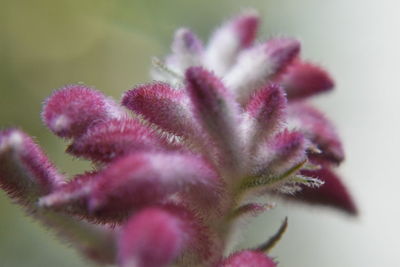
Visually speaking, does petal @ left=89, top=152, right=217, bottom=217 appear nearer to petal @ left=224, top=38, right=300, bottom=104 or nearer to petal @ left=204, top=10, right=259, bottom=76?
petal @ left=224, top=38, right=300, bottom=104

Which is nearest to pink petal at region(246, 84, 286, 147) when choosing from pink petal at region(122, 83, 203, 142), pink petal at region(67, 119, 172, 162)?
pink petal at region(122, 83, 203, 142)

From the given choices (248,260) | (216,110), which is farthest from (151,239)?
(216,110)

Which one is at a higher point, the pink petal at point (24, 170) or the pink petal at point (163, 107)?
the pink petal at point (163, 107)

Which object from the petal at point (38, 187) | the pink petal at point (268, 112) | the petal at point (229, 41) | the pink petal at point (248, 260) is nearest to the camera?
the pink petal at point (248, 260)

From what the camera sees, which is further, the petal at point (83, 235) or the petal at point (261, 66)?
the petal at point (261, 66)

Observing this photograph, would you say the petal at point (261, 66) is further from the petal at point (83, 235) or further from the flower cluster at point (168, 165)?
the petal at point (83, 235)

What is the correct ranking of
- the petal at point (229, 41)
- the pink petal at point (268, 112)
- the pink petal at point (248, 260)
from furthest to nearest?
1. the petal at point (229, 41)
2. the pink petal at point (268, 112)
3. the pink petal at point (248, 260)

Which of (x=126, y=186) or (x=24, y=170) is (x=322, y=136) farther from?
(x=24, y=170)

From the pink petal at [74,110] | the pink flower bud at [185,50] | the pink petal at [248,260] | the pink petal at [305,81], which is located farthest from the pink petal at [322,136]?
the pink petal at [74,110]
